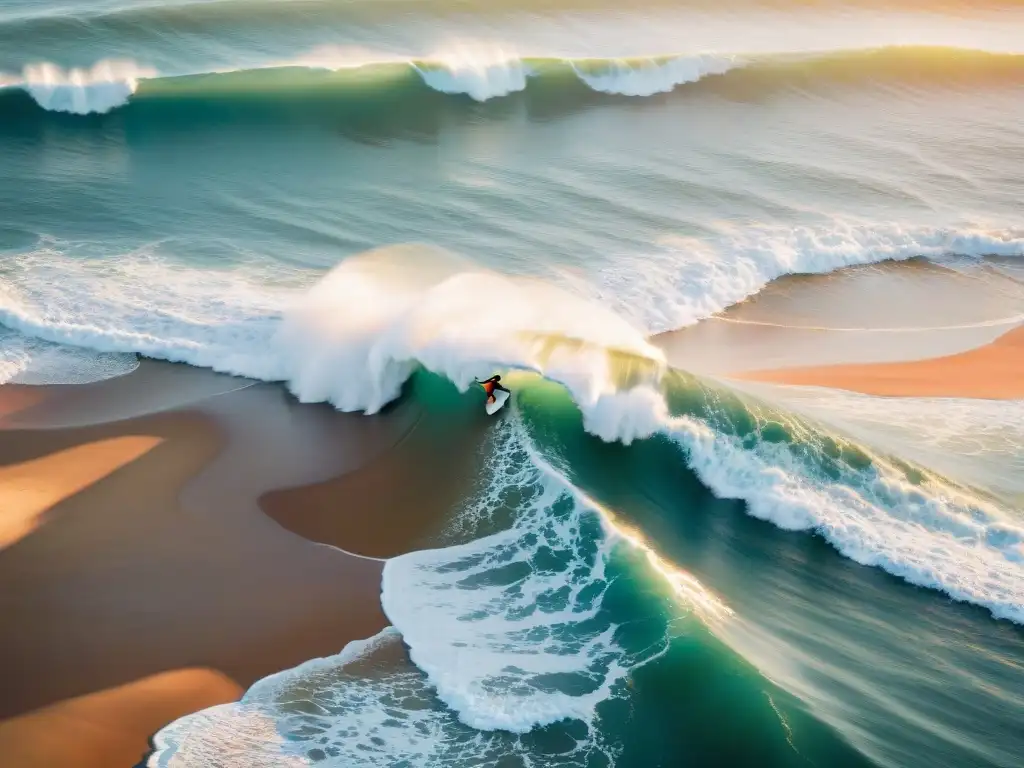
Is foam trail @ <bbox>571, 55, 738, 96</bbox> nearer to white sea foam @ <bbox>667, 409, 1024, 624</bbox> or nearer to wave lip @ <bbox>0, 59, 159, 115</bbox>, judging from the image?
wave lip @ <bbox>0, 59, 159, 115</bbox>

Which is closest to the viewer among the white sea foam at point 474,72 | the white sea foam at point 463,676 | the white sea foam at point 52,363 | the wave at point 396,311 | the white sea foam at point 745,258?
the white sea foam at point 463,676

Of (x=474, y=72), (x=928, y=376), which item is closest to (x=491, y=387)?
(x=928, y=376)

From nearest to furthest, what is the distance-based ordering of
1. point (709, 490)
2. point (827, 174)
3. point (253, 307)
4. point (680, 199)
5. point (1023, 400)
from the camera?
point (709, 490) → point (1023, 400) → point (253, 307) → point (680, 199) → point (827, 174)

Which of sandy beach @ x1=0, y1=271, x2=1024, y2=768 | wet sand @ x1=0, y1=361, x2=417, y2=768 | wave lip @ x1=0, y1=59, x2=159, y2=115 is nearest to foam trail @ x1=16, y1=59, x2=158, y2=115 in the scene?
wave lip @ x1=0, y1=59, x2=159, y2=115

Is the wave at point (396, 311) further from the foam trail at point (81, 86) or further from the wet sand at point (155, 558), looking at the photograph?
the foam trail at point (81, 86)

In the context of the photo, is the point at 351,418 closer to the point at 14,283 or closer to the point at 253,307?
the point at 253,307

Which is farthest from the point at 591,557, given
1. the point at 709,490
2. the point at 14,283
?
the point at 14,283

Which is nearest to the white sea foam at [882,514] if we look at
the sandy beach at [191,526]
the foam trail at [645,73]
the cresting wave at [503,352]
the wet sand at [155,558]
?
the cresting wave at [503,352]
